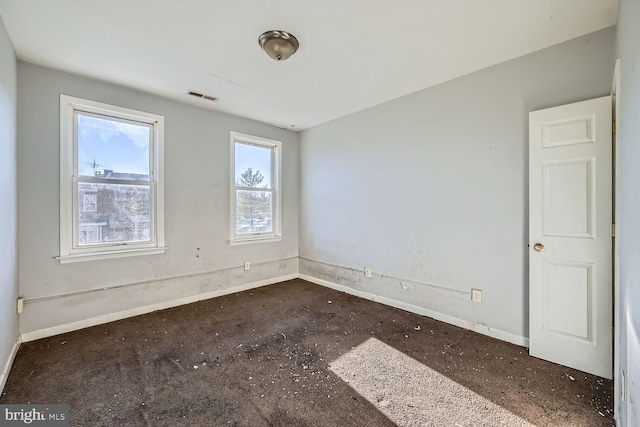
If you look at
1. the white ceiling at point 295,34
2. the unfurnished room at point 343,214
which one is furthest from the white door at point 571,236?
the white ceiling at point 295,34

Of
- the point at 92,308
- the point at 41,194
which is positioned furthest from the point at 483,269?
the point at 41,194

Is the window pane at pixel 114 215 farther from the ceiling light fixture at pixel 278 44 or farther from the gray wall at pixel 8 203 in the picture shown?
the ceiling light fixture at pixel 278 44

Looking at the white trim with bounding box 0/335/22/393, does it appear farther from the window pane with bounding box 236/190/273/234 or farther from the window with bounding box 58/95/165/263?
the window pane with bounding box 236/190/273/234

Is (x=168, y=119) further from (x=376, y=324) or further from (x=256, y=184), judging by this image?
(x=376, y=324)

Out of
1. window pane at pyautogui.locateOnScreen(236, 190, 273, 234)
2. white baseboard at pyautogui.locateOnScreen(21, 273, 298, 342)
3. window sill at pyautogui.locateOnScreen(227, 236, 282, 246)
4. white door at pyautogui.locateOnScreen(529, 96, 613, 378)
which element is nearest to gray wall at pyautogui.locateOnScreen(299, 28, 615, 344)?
white door at pyautogui.locateOnScreen(529, 96, 613, 378)

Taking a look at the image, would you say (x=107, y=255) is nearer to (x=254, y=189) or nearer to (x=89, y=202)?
(x=89, y=202)

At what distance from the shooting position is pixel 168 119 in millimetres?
3250

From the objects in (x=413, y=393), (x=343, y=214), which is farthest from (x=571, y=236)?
(x=343, y=214)

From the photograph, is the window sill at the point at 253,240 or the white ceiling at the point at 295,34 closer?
the white ceiling at the point at 295,34

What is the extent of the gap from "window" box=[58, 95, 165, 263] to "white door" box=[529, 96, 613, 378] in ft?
12.4

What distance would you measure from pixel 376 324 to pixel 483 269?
118 centimetres

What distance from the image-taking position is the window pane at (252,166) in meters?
3.97

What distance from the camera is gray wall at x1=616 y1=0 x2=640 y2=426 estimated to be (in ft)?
3.29

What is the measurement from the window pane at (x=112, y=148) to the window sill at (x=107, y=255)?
0.81 metres
